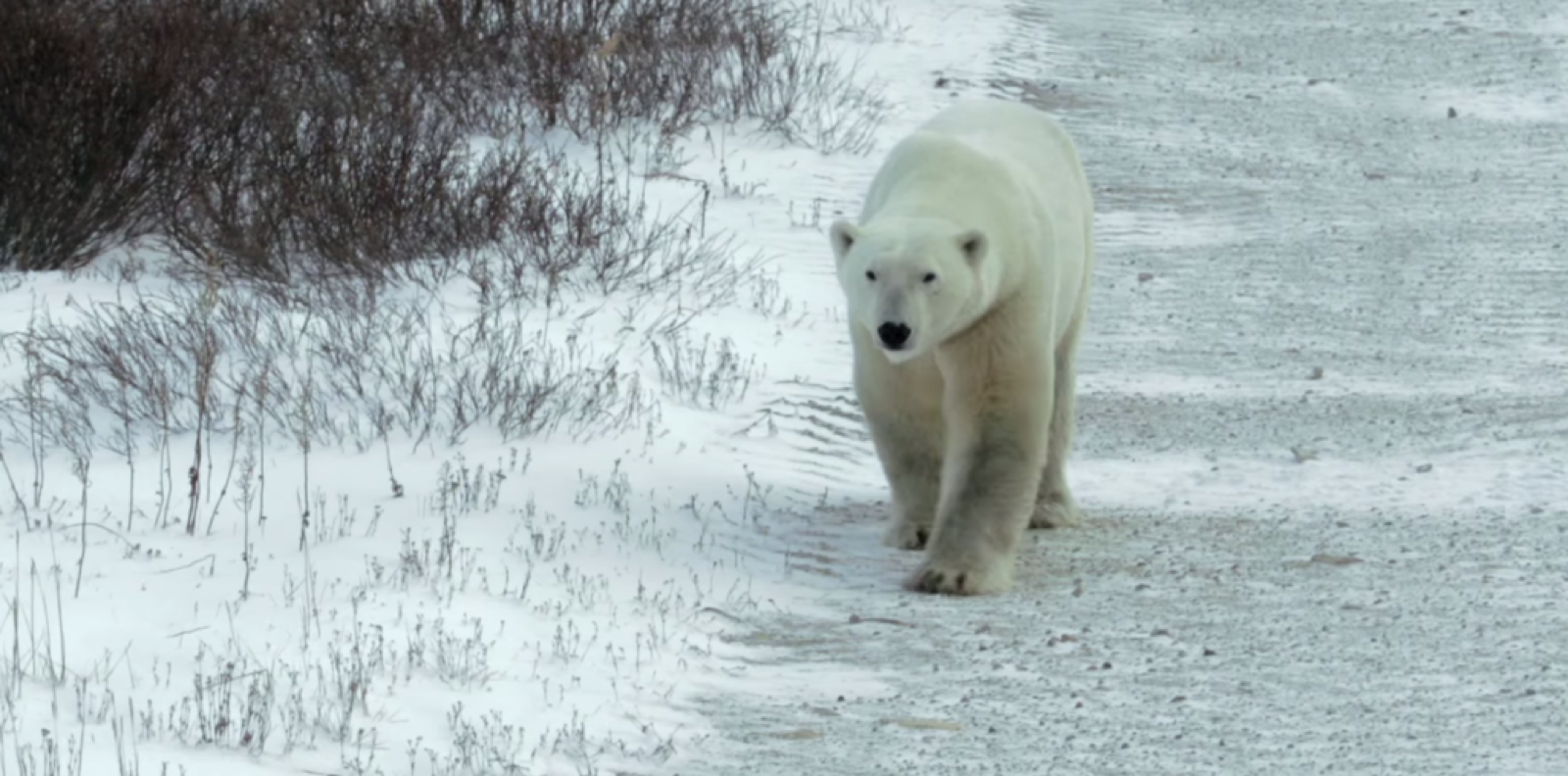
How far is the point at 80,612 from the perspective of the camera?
4938 mm

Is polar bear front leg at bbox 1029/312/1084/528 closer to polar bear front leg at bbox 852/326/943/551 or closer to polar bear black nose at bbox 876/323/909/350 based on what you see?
polar bear front leg at bbox 852/326/943/551

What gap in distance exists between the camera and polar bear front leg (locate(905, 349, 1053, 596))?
18.5 feet

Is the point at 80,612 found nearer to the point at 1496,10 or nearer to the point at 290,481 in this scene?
the point at 290,481

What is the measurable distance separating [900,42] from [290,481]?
890cm

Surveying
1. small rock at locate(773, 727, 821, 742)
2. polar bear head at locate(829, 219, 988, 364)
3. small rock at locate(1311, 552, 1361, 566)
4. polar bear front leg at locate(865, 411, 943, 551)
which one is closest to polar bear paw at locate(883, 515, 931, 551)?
polar bear front leg at locate(865, 411, 943, 551)

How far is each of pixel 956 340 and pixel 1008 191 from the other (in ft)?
1.55

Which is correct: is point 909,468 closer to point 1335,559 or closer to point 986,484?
point 986,484

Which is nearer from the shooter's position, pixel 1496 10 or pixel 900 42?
pixel 900 42

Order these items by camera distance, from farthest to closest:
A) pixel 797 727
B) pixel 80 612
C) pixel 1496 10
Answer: pixel 1496 10 → pixel 80 612 → pixel 797 727

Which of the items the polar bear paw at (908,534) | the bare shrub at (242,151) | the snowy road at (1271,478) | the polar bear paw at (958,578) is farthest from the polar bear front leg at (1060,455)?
the bare shrub at (242,151)

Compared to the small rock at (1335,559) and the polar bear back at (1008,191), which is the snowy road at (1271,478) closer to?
the small rock at (1335,559)

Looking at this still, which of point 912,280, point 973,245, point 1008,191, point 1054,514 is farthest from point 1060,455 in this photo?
point 912,280

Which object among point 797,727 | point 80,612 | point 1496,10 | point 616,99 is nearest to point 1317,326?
point 616,99

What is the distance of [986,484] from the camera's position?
5.70m
